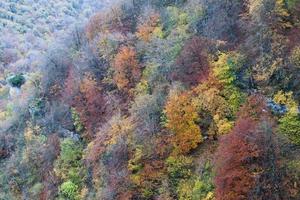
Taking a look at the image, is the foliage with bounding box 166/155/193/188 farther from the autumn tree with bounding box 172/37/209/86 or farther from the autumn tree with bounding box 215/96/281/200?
the autumn tree with bounding box 172/37/209/86

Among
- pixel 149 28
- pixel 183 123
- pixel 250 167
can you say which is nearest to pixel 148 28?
pixel 149 28

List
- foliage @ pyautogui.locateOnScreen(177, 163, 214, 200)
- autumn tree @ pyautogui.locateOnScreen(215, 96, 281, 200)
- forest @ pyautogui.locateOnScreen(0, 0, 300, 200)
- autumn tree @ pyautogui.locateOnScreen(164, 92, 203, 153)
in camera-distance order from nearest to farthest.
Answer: autumn tree @ pyautogui.locateOnScreen(215, 96, 281, 200) < forest @ pyautogui.locateOnScreen(0, 0, 300, 200) < foliage @ pyautogui.locateOnScreen(177, 163, 214, 200) < autumn tree @ pyautogui.locateOnScreen(164, 92, 203, 153)

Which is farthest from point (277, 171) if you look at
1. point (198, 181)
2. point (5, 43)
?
point (5, 43)

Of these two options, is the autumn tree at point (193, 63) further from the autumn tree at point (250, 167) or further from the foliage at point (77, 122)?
the foliage at point (77, 122)

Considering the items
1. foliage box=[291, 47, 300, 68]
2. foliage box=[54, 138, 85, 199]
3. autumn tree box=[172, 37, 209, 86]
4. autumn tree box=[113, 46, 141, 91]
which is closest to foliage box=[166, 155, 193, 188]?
autumn tree box=[172, 37, 209, 86]

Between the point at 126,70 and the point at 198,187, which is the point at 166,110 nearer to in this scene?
the point at 198,187

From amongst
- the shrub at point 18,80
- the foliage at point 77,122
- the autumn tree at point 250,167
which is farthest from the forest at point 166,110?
the shrub at point 18,80

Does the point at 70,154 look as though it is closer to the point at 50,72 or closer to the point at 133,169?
the point at 133,169
